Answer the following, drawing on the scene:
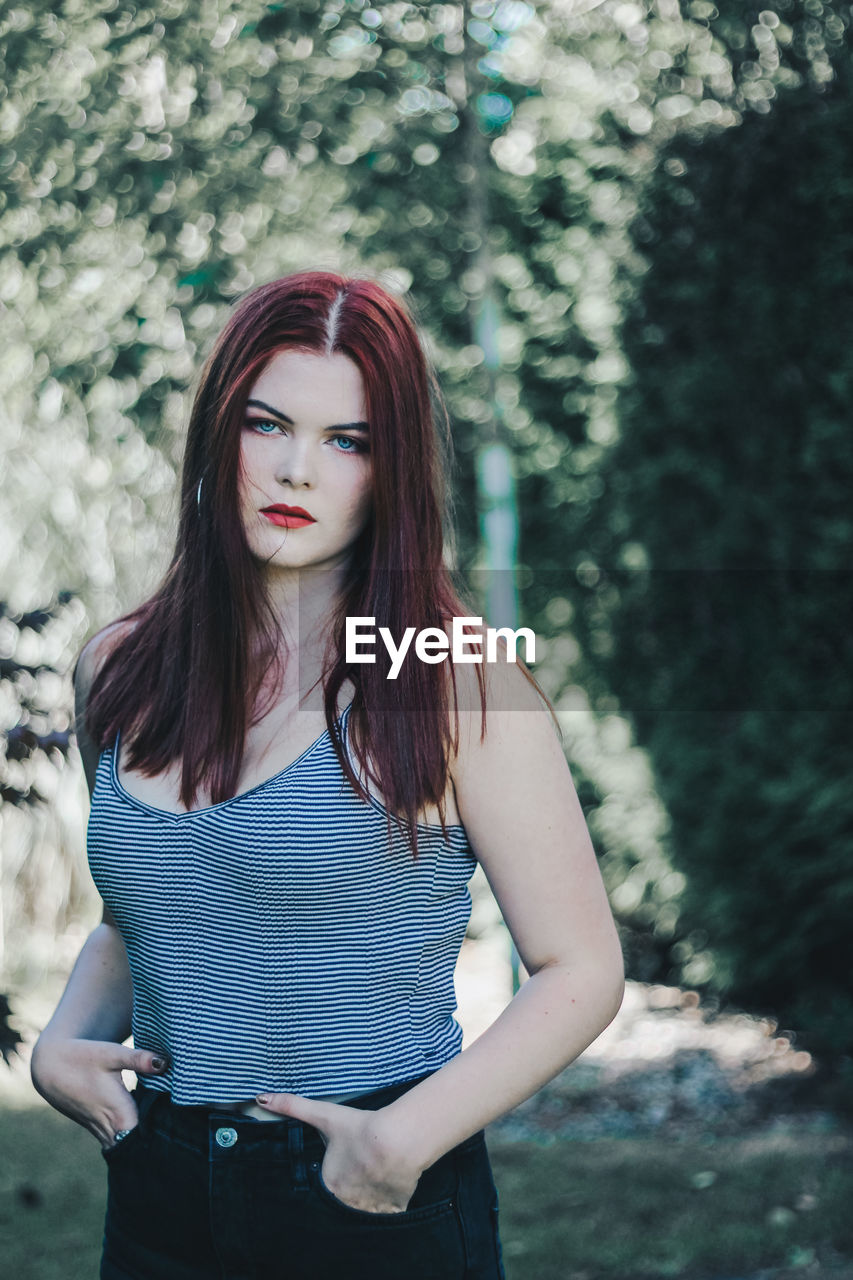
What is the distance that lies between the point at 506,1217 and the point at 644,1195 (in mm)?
395

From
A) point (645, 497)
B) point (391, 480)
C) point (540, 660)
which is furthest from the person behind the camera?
point (540, 660)

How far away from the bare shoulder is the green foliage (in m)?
2.97

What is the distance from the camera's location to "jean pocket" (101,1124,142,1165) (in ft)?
4.60

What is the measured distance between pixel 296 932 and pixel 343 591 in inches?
16.6

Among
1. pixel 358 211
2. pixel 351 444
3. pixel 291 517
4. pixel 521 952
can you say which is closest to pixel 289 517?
pixel 291 517

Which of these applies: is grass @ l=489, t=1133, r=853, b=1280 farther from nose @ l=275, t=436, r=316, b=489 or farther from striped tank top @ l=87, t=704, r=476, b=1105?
nose @ l=275, t=436, r=316, b=489

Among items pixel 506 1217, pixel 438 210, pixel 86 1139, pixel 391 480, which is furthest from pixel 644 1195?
pixel 438 210

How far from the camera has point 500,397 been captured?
5215 millimetres

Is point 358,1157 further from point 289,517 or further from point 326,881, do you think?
point 289,517

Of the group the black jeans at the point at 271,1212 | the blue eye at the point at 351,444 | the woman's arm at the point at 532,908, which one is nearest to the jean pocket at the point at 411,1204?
the black jeans at the point at 271,1212

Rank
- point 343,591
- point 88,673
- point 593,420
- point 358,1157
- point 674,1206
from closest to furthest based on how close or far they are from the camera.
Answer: point 358,1157 < point 343,591 < point 88,673 < point 674,1206 < point 593,420

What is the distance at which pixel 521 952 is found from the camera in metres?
1.38

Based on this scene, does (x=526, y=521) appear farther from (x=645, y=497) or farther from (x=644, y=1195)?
(x=644, y=1195)

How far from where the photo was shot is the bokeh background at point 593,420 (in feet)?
11.5
